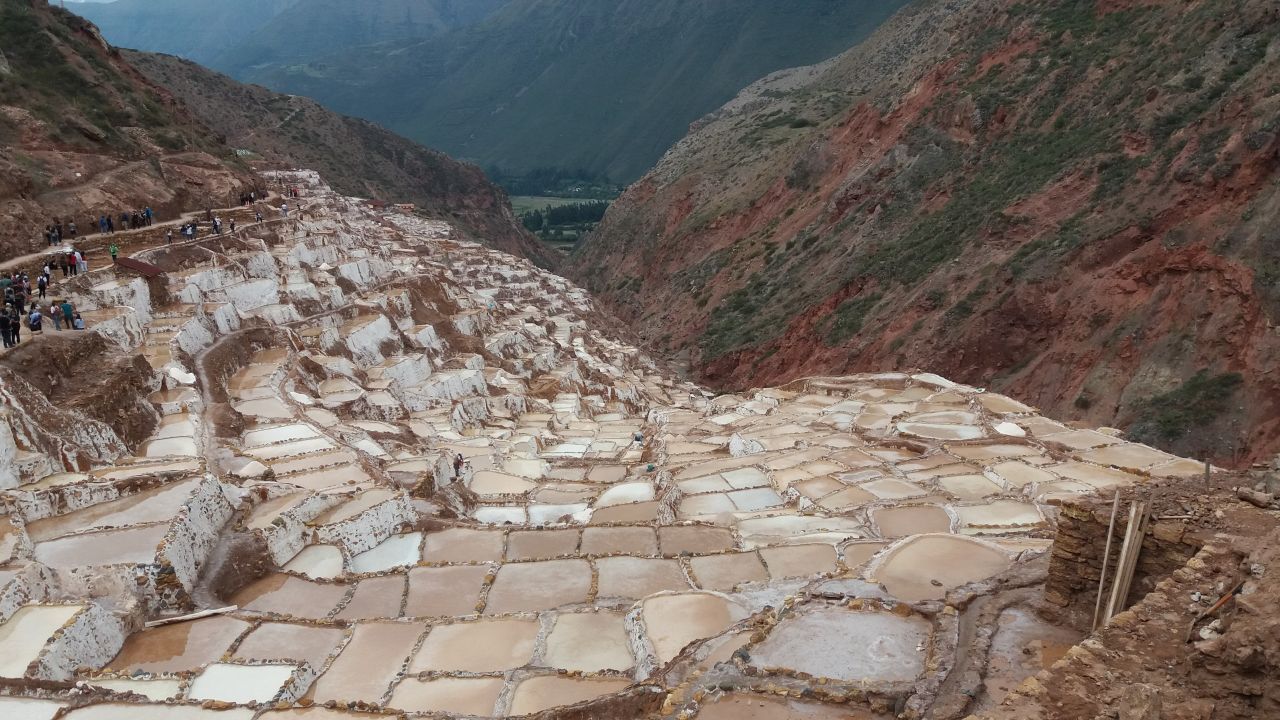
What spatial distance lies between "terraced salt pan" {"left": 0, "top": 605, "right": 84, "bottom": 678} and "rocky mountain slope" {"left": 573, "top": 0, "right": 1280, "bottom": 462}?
24331 mm

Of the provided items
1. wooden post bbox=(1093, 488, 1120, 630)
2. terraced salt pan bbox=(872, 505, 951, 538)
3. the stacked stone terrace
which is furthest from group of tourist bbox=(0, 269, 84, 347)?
wooden post bbox=(1093, 488, 1120, 630)

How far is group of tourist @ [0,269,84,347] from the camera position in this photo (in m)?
13.8

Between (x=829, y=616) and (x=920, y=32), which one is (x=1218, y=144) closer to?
(x=829, y=616)

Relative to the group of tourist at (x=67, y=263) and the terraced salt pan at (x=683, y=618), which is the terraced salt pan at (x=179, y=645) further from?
the group of tourist at (x=67, y=263)

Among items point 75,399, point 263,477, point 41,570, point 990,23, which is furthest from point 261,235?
point 990,23

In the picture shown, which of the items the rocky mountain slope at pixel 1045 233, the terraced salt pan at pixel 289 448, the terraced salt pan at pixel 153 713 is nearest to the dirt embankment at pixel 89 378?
the terraced salt pan at pixel 289 448

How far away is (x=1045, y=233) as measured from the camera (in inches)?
1201

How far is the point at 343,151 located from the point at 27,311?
236ft

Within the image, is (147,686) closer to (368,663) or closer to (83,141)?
(368,663)

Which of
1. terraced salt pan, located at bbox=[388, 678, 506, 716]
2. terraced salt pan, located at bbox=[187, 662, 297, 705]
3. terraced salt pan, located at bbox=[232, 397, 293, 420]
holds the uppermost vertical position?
terraced salt pan, located at bbox=[232, 397, 293, 420]

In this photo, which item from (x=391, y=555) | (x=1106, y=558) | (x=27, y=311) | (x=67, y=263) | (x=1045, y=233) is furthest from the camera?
(x=1045, y=233)

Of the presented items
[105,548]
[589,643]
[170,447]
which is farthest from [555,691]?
[170,447]

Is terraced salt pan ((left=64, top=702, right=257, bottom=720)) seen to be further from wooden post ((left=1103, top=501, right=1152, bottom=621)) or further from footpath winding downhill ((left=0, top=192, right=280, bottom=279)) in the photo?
footpath winding downhill ((left=0, top=192, right=280, bottom=279))

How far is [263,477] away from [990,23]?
47664mm
